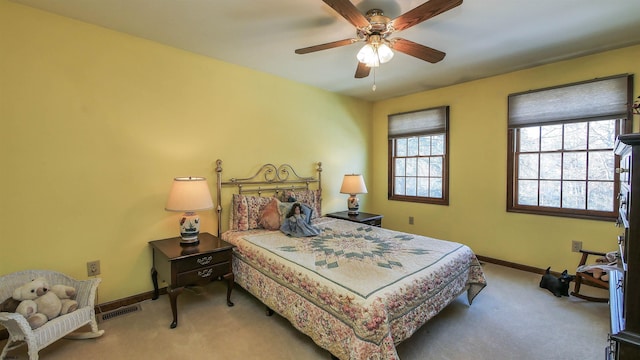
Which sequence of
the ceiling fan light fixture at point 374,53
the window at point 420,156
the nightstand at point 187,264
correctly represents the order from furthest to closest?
1. the window at point 420,156
2. the nightstand at point 187,264
3. the ceiling fan light fixture at point 374,53

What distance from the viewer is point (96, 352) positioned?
→ 1932 millimetres

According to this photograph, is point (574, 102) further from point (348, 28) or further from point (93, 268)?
point (93, 268)

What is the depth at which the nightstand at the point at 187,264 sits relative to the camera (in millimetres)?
2246

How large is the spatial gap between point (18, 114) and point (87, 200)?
2.61ft

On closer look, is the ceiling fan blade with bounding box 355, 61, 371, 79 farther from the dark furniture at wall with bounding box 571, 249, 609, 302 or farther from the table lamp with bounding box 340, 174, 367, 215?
the dark furniture at wall with bounding box 571, 249, 609, 302

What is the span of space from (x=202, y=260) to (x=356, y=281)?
4.60 feet

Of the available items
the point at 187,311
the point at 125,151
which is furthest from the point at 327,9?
the point at 187,311

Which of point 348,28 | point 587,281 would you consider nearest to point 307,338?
point 348,28

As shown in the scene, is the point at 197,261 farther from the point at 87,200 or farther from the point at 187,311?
the point at 87,200

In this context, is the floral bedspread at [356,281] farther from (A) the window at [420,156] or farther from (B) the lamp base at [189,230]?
(A) the window at [420,156]

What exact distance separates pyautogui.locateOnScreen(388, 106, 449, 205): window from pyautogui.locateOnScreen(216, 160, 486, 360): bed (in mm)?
1697

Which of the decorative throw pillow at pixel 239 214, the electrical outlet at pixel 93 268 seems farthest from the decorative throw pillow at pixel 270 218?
the electrical outlet at pixel 93 268

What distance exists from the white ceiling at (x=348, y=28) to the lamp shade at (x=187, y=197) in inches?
54.1

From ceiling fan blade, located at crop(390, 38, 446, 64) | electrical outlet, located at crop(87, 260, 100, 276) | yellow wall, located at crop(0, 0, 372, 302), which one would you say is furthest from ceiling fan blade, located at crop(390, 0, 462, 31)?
electrical outlet, located at crop(87, 260, 100, 276)
